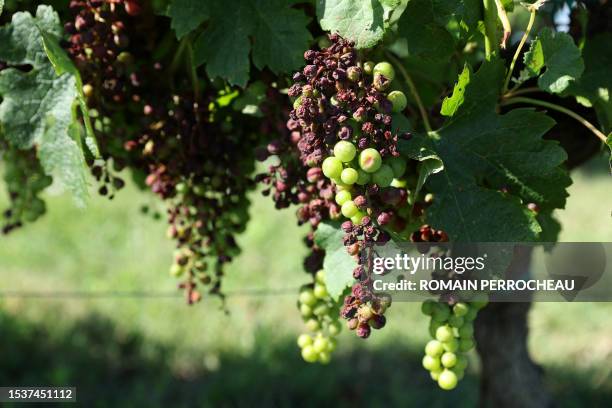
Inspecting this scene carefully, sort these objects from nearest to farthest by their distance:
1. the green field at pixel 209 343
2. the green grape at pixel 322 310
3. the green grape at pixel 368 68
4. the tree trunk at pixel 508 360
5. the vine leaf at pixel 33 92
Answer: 1. the green grape at pixel 368 68
2. the vine leaf at pixel 33 92
3. the green grape at pixel 322 310
4. the tree trunk at pixel 508 360
5. the green field at pixel 209 343

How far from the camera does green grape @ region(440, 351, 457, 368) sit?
121 cm

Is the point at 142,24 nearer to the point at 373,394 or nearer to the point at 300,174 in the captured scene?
the point at 300,174

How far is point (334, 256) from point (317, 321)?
0.99ft

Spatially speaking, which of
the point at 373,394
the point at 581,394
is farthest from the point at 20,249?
the point at 581,394

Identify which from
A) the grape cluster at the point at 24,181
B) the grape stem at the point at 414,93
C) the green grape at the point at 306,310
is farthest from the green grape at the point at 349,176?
the grape cluster at the point at 24,181

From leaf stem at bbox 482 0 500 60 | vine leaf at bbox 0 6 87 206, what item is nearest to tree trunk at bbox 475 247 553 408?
leaf stem at bbox 482 0 500 60

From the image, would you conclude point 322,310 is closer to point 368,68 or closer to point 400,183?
point 400,183

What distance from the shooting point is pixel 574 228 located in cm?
692

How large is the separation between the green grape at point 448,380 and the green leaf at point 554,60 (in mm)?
518

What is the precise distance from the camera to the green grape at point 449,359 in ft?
3.96

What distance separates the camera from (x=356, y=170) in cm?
99

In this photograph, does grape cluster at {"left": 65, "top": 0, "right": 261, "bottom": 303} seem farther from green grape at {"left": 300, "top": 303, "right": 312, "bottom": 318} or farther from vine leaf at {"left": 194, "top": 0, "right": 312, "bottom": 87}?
green grape at {"left": 300, "top": 303, "right": 312, "bottom": 318}

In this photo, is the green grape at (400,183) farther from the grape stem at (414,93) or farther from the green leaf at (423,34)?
the green leaf at (423,34)

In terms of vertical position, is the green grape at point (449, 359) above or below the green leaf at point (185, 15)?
below
